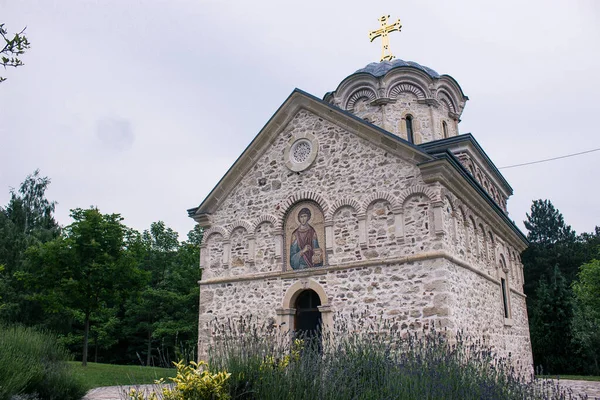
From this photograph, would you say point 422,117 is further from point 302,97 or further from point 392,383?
point 392,383

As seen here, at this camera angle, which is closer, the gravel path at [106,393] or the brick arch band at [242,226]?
the gravel path at [106,393]

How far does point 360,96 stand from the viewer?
17.6 metres

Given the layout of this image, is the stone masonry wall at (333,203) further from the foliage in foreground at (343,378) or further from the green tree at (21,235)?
the green tree at (21,235)

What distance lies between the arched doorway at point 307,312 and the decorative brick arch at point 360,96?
7912 mm

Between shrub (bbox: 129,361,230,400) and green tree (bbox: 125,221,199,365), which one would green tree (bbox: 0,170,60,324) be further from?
shrub (bbox: 129,361,230,400)

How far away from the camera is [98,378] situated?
13562 millimetres

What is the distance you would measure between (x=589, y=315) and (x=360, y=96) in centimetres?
1686

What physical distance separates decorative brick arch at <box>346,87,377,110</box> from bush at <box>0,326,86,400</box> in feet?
39.9

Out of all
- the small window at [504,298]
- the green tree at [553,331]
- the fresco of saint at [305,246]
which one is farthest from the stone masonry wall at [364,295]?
the green tree at [553,331]

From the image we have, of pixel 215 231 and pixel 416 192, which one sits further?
pixel 215 231

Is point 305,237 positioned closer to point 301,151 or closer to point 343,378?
point 301,151

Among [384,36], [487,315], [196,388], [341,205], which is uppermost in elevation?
[384,36]

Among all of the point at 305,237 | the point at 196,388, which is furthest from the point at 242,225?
the point at 196,388

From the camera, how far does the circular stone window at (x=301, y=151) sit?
1340cm
